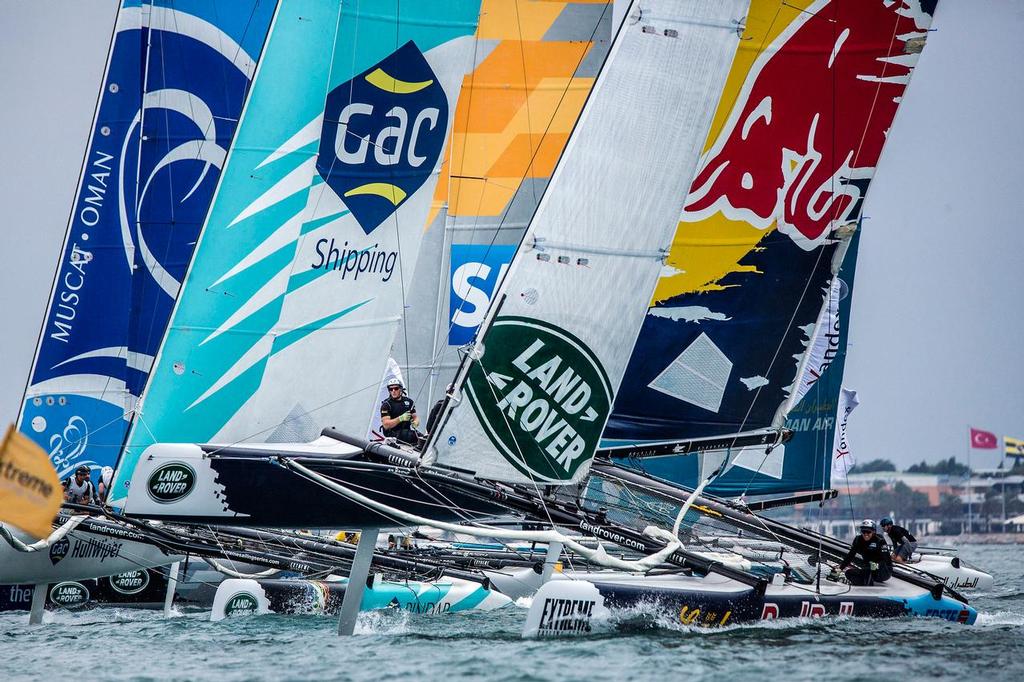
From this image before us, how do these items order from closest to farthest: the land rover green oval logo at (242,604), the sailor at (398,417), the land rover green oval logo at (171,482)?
the land rover green oval logo at (171,482) < the sailor at (398,417) < the land rover green oval logo at (242,604)

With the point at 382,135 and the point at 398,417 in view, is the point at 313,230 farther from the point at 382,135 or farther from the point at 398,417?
the point at 398,417

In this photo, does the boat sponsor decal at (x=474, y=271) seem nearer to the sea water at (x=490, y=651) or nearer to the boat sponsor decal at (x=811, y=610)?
the sea water at (x=490, y=651)

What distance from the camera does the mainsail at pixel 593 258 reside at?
13.3 meters

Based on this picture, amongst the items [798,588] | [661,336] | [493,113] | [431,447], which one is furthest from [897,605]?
[493,113]

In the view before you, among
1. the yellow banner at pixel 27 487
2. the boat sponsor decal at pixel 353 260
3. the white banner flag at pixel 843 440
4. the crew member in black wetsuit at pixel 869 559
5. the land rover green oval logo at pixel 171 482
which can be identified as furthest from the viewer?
the white banner flag at pixel 843 440

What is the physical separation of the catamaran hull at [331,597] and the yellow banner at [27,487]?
7.92 m

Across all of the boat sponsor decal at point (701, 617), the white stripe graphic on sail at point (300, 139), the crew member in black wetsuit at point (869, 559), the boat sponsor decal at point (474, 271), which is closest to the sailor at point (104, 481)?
the white stripe graphic on sail at point (300, 139)

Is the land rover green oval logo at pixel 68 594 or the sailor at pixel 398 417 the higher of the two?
the sailor at pixel 398 417

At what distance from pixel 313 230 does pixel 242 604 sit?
15.0ft

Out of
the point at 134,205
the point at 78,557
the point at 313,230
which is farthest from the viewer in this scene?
the point at 134,205

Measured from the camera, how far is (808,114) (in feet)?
57.0

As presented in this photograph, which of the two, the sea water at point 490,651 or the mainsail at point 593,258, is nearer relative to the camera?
the sea water at point 490,651

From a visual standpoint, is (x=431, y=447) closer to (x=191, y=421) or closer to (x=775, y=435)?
(x=191, y=421)

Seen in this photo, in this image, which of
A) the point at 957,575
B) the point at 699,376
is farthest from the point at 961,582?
the point at 699,376
